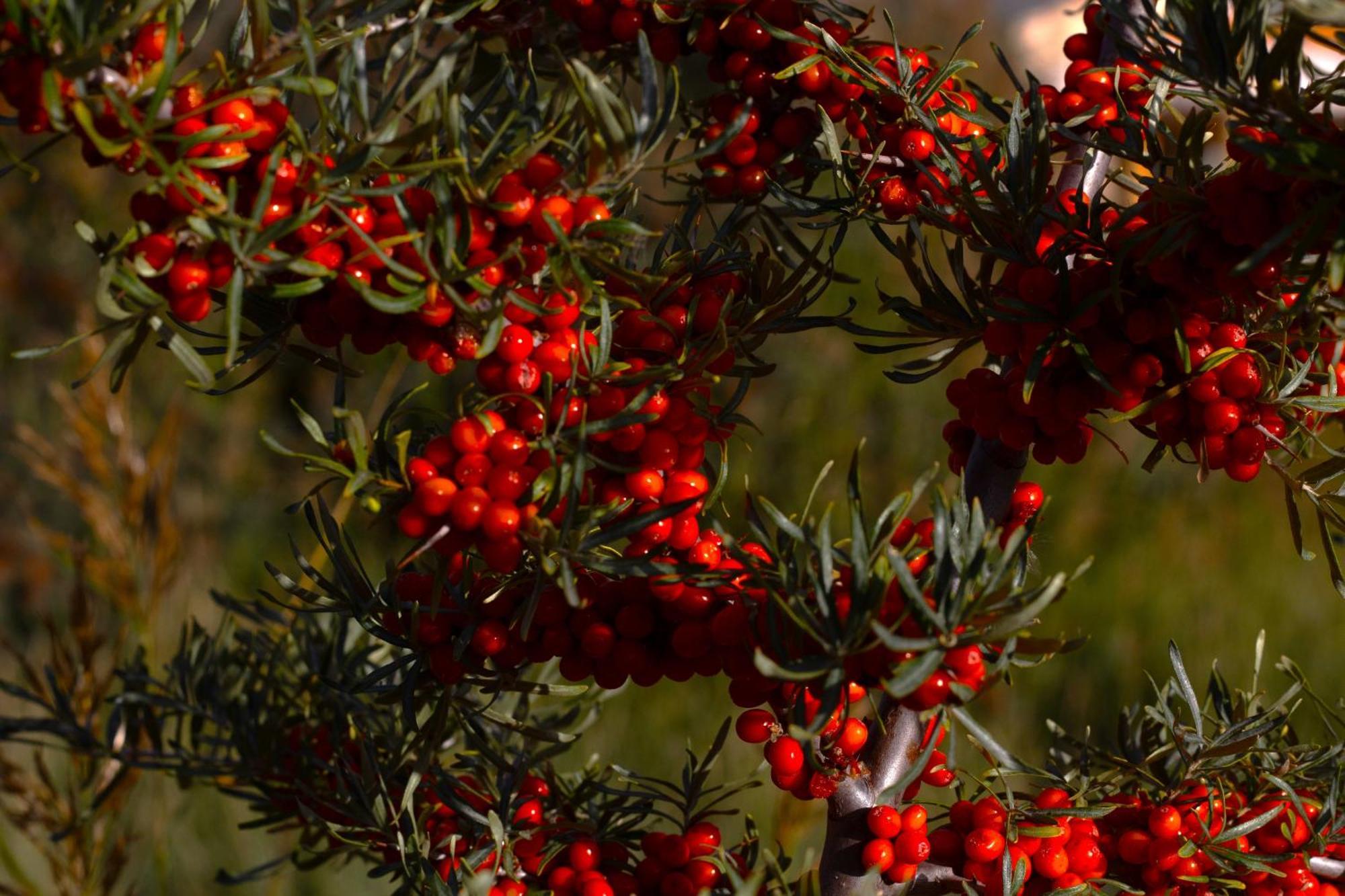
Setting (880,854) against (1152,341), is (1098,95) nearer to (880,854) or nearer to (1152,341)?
(1152,341)

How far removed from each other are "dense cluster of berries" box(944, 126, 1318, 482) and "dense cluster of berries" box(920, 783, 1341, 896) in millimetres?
164

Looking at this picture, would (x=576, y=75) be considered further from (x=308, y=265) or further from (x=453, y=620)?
(x=453, y=620)

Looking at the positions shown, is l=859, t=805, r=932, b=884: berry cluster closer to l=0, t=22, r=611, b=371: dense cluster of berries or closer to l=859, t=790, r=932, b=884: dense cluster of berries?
l=859, t=790, r=932, b=884: dense cluster of berries

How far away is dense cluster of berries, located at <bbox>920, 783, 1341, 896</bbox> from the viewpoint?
53 cm

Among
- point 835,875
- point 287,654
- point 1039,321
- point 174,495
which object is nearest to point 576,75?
point 1039,321

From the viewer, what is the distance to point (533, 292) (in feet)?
1.52

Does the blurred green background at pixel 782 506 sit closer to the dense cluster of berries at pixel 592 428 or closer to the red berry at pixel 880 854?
the red berry at pixel 880 854

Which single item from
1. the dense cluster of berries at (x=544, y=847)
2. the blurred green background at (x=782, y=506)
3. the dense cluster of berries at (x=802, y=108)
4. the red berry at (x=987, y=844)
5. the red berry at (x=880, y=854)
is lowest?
the blurred green background at (x=782, y=506)

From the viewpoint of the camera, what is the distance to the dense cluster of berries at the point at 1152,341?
17.5 inches

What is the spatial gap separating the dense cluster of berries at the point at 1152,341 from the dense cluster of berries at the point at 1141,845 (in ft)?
0.54

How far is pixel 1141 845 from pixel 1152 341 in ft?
0.79

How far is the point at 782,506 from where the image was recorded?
266cm

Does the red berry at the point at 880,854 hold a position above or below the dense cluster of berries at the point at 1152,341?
below

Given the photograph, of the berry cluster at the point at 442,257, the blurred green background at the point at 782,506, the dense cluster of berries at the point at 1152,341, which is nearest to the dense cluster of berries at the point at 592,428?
the berry cluster at the point at 442,257
